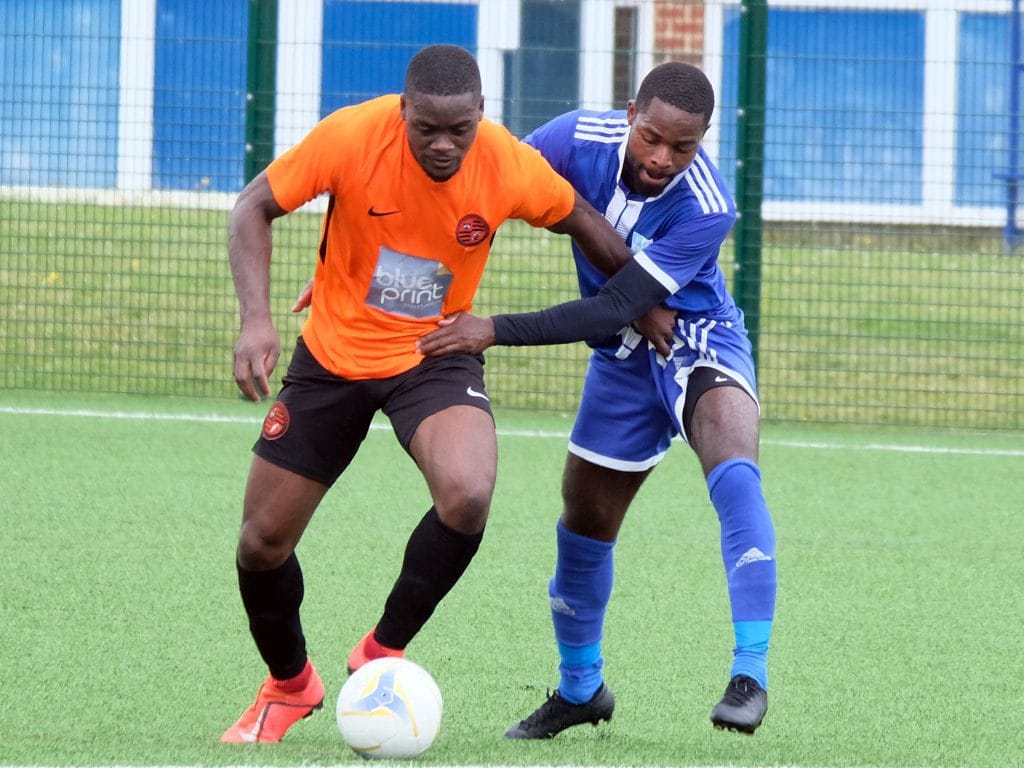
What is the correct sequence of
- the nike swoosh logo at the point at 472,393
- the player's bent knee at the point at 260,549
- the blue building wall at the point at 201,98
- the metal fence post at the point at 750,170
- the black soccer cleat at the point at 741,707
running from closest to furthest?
the black soccer cleat at the point at 741,707, the player's bent knee at the point at 260,549, the nike swoosh logo at the point at 472,393, the metal fence post at the point at 750,170, the blue building wall at the point at 201,98

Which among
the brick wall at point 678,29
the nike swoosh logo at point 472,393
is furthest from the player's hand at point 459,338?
the brick wall at point 678,29

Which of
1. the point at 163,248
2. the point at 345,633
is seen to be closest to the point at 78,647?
the point at 345,633

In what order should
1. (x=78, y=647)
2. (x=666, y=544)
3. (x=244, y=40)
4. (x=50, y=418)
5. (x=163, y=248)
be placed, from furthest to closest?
(x=163, y=248) < (x=244, y=40) < (x=50, y=418) < (x=666, y=544) < (x=78, y=647)

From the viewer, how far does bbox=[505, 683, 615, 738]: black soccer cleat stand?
16.0 ft

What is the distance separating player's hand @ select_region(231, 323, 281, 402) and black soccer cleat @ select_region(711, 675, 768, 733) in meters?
1.33

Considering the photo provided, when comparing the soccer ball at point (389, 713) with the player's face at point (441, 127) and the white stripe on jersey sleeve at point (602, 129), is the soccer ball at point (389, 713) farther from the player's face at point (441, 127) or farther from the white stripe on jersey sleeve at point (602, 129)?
the white stripe on jersey sleeve at point (602, 129)

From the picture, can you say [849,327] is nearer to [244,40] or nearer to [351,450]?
[244,40]

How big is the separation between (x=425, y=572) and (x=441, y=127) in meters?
1.14

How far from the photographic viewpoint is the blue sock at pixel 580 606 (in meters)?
5.00

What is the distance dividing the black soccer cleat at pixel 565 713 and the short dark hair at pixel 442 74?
174 centimetres

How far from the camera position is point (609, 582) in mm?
5074

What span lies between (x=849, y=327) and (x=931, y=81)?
1572mm

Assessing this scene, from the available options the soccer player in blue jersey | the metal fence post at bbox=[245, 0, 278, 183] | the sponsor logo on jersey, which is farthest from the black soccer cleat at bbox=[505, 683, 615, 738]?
the metal fence post at bbox=[245, 0, 278, 183]

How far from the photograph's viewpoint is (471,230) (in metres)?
4.59
